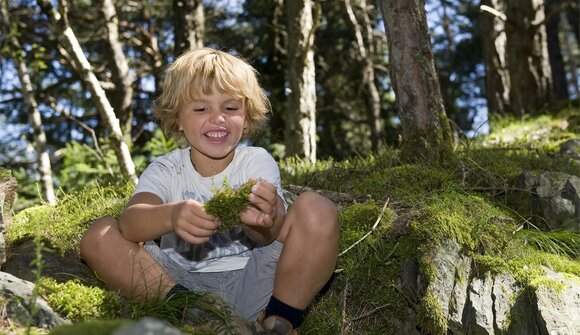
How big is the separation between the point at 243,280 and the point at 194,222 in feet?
2.72

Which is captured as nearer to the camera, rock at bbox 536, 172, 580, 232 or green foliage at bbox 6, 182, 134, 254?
green foliage at bbox 6, 182, 134, 254

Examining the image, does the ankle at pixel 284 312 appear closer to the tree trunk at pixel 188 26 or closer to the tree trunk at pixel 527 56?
the tree trunk at pixel 188 26

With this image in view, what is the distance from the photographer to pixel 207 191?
134 inches

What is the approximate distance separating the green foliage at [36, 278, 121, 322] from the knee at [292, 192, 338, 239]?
960 millimetres

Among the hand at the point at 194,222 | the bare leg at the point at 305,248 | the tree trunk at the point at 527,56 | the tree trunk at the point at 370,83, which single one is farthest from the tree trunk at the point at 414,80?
the tree trunk at the point at 370,83

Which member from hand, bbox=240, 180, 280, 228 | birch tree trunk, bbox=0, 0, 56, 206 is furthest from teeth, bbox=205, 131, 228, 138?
birch tree trunk, bbox=0, 0, 56, 206

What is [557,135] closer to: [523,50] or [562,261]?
[523,50]

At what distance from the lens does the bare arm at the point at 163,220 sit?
2.61 meters

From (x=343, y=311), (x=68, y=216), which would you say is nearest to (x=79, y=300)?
(x=343, y=311)

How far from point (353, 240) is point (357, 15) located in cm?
1147

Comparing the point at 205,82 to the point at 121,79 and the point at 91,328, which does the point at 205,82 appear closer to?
the point at 91,328

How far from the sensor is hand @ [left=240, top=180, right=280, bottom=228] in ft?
8.85

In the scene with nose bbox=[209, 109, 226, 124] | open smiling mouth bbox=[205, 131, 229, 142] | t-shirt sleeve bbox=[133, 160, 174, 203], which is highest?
nose bbox=[209, 109, 226, 124]

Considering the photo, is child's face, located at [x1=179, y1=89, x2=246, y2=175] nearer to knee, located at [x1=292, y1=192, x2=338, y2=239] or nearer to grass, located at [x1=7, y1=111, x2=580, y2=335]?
knee, located at [x1=292, y1=192, x2=338, y2=239]
